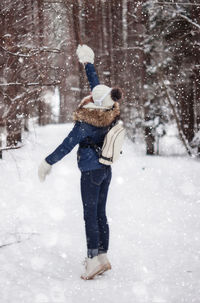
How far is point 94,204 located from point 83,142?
0.73 metres

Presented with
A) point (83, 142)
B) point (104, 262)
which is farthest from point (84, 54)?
point (104, 262)

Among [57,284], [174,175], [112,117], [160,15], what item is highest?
[160,15]

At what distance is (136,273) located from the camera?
405cm

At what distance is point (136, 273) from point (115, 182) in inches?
235

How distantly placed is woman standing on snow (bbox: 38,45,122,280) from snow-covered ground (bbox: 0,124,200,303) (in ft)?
1.13

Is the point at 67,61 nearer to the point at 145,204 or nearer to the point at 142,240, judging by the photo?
the point at 142,240

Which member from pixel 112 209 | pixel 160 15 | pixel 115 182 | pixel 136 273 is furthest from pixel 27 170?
pixel 160 15

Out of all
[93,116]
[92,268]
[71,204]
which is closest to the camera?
[93,116]

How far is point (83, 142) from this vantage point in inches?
151

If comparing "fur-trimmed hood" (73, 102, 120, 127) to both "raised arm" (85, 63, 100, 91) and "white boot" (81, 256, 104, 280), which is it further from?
"white boot" (81, 256, 104, 280)

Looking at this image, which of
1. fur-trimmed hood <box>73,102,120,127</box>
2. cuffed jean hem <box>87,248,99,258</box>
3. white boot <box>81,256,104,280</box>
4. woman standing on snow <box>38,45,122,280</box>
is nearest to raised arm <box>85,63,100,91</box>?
woman standing on snow <box>38,45,122,280</box>

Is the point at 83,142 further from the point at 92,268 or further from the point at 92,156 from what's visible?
the point at 92,268

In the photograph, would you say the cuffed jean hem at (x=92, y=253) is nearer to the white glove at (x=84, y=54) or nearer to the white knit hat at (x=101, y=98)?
the white knit hat at (x=101, y=98)

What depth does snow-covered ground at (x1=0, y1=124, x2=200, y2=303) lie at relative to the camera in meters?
3.47
